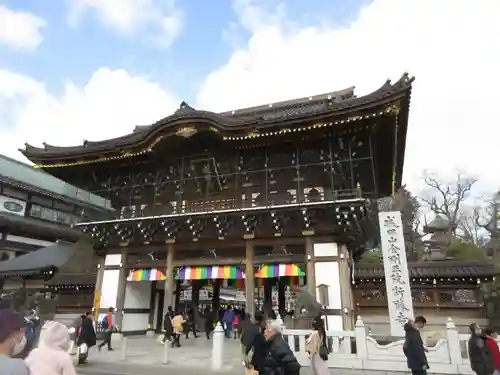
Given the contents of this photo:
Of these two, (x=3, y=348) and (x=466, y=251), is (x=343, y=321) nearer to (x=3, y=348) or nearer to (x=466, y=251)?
(x=466, y=251)

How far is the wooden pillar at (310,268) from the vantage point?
13.8 meters

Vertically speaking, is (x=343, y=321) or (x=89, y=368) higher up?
(x=343, y=321)

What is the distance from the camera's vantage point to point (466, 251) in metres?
19.3

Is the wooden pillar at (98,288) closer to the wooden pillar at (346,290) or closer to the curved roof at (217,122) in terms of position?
the curved roof at (217,122)

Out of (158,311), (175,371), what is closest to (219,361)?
(175,371)

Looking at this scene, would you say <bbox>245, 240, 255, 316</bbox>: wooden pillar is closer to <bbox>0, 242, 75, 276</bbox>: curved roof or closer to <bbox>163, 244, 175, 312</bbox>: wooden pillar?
<bbox>163, 244, 175, 312</bbox>: wooden pillar

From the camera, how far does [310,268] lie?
557 inches

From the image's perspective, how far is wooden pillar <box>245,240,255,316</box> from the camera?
1451 centimetres

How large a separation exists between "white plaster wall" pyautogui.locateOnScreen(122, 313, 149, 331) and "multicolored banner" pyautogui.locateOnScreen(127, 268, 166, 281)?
1.92 meters

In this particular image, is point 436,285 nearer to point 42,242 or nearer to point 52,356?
point 52,356

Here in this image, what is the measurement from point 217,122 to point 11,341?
43.7ft

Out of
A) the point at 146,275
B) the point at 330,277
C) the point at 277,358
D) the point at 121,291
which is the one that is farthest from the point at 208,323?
the point at 277,358

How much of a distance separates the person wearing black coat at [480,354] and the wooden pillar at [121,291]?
1477 cm

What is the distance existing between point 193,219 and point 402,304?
889 cm
